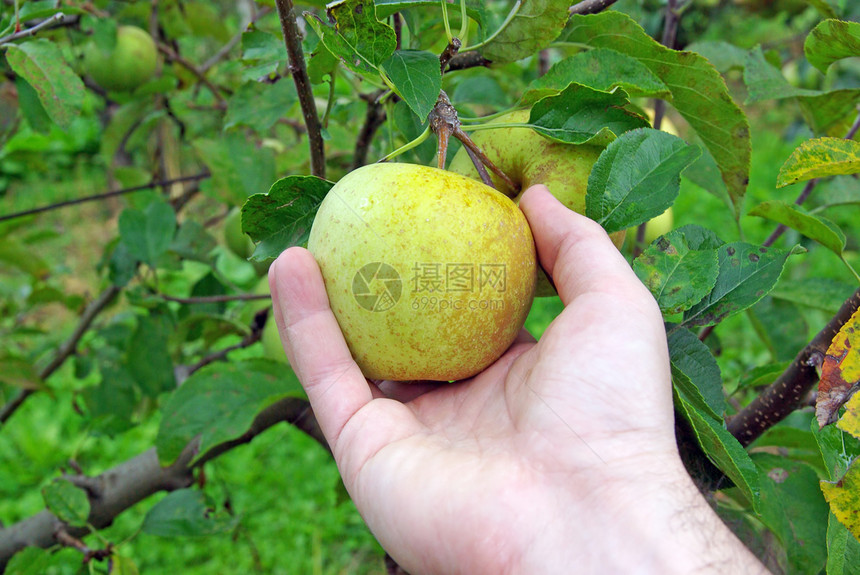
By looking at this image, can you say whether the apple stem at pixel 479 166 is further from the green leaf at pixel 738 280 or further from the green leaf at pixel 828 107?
the green leaf at pixel 828 107

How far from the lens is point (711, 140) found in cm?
83

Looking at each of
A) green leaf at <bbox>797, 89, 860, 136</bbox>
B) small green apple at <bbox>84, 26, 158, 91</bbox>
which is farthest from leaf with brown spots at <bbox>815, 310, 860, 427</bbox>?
small green apple at <bbox>84, 26, 158, 91</bbox>

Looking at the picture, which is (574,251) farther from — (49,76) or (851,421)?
(49,76)

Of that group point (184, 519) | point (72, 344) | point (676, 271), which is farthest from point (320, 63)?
point (72, 344)

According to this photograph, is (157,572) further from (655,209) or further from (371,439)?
(655,209)

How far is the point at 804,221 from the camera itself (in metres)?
0.80

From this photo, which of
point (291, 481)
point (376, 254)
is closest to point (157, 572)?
point (291, 481)

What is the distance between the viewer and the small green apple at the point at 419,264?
2.24ft

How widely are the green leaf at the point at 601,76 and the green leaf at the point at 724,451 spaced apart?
381 millimetres

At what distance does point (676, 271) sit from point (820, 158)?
0.19 metres

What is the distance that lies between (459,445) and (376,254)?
0.24 metres

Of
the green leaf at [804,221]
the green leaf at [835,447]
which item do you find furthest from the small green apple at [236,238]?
the green leaf at [835,447]

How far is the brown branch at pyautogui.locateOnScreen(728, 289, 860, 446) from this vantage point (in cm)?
73

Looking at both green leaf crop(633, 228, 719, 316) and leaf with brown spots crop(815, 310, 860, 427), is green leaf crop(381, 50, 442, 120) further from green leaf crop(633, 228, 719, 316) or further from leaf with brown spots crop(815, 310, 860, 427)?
leaf with brown spots crop(815, 310, 860, 427)
